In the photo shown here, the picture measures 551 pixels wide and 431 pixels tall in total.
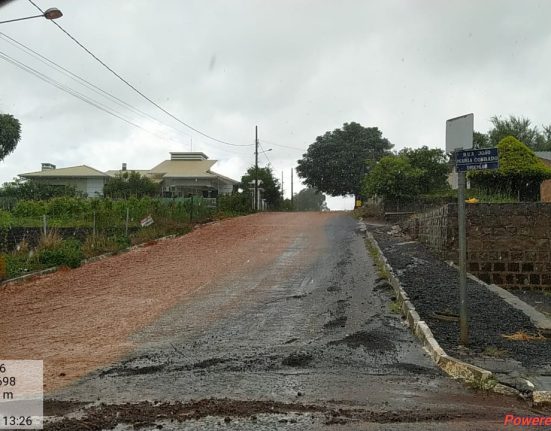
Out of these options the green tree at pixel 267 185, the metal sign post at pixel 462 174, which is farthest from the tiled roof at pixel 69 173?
the metal sign post at pixel 462 174

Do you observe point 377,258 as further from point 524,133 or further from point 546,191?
point 524,133

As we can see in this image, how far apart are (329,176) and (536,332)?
44.5 m

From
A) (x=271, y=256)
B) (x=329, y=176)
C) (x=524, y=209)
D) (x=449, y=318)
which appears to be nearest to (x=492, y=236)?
(x=524, y=209)

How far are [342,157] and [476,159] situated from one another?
146ft

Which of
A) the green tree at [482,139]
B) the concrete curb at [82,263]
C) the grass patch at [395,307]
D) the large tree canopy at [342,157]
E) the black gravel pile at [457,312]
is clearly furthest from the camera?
the large tree canopy at [342,157]

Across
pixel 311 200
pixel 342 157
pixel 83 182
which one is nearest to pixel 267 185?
pixel 342 157

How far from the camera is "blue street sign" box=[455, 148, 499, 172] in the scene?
7078 millimetres

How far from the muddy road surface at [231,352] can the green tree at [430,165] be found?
16.2m

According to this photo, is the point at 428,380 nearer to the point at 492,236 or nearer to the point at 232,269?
the point at 232,269

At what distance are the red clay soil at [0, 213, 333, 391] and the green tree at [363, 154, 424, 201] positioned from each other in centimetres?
815

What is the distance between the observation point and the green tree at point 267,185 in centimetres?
5275

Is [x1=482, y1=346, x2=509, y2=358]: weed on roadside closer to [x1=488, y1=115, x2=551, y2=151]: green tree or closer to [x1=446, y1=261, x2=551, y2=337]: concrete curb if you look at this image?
[x1=446, y1=261, x2=551, y2=337]: concrete curb
